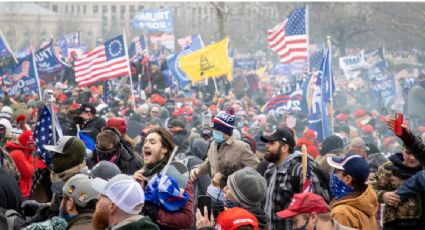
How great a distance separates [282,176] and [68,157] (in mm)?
1732

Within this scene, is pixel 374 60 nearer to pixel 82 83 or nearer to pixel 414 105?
pixel 414 105

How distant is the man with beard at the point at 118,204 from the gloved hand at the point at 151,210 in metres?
0.77

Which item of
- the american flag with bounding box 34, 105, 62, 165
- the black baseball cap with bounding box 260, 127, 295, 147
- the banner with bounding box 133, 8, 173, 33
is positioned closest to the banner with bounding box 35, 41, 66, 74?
the american flag with bounding box 34, 105, 62, 165

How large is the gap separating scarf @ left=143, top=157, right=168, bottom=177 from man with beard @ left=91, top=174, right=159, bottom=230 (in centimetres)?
177

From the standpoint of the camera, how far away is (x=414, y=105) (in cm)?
2242

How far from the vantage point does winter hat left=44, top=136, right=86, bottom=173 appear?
8430mm

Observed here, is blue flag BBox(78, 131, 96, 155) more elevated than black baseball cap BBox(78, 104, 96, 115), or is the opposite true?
black baseball cap BBox(78, 104, 96, 115)

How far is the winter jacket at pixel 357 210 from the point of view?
7273 mm

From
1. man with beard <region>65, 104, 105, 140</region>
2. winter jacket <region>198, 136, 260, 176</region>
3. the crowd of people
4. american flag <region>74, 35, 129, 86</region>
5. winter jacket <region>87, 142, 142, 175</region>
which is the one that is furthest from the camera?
american flag <region>74, 35, 129, 86</region>

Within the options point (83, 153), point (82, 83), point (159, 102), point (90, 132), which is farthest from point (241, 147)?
point (159, 102)

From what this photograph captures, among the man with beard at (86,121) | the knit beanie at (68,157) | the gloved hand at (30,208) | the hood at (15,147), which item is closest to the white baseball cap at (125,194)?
the gloved hand at (30,208)

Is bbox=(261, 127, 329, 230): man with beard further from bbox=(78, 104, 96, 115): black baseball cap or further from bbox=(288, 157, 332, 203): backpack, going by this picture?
bbox=(78, 104, 96, 115): black baseball cap

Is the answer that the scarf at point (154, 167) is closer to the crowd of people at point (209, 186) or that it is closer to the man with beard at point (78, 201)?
the crowd of people at point (209, 186)

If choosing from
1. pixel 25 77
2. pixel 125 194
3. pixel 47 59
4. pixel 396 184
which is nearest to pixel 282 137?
pixel 396 184
